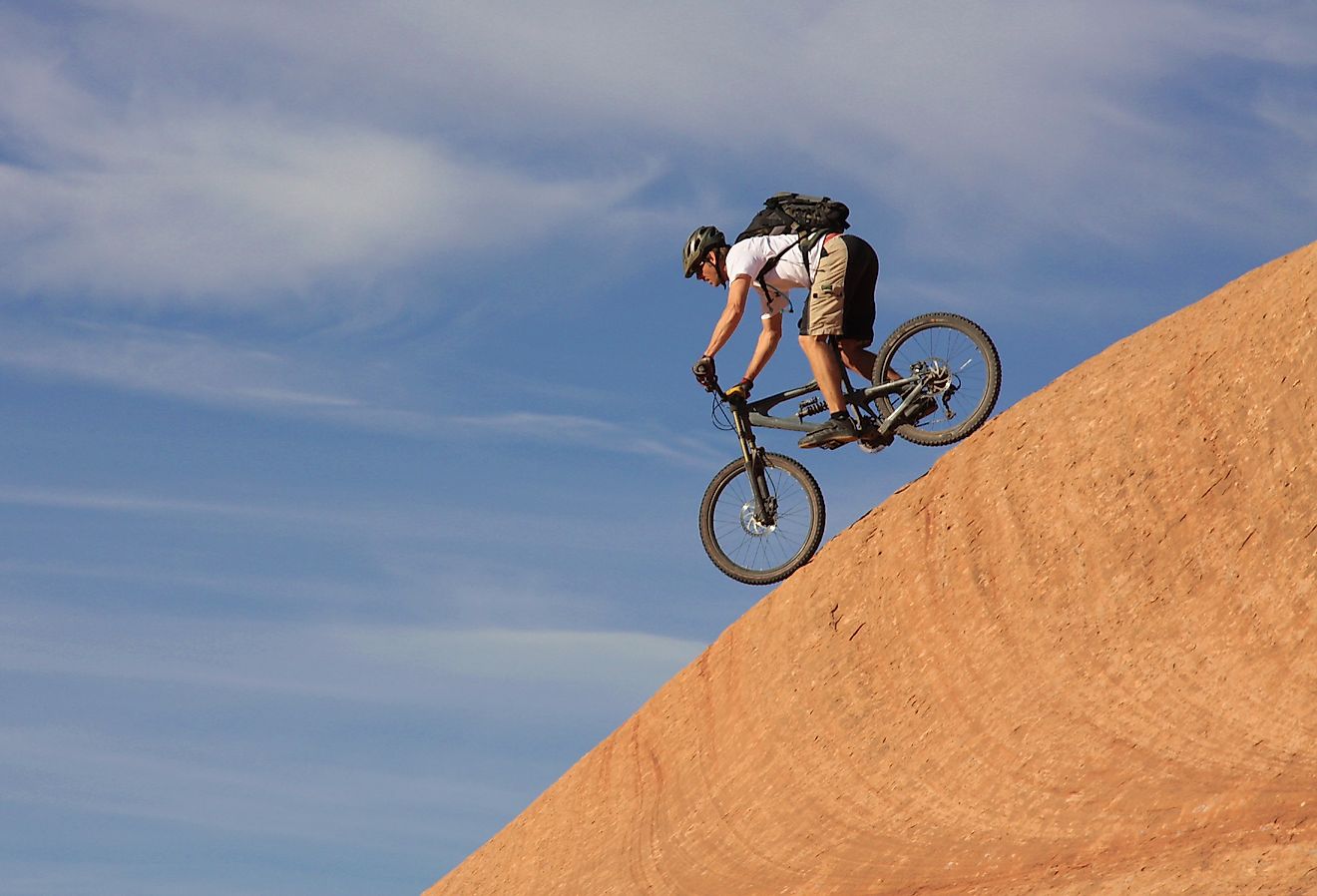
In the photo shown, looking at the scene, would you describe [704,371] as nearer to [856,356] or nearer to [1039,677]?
[856,356]

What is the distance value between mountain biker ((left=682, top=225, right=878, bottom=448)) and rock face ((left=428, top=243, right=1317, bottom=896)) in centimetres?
156

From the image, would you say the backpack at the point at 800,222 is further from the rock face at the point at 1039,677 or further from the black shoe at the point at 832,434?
the rock face at the point at 1039,677

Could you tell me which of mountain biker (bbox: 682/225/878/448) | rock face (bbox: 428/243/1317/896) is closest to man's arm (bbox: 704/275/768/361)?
mountain biker (bbox: 682/225/878/448)

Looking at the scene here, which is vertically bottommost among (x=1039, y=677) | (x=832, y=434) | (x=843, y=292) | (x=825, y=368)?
(x=1039, y=677)

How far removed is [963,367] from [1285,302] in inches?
125

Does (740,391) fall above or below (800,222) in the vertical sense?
below

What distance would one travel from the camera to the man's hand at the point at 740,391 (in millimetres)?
17828

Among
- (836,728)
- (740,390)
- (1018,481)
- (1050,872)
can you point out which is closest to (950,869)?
(1050,872)

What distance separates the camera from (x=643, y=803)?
17750 mm

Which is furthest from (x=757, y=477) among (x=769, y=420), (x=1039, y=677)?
(x=1039, y=677)

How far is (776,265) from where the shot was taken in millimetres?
17641

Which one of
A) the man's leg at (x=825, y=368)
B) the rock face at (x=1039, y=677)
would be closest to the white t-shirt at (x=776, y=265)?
the man's leg at (x=825, y=368)

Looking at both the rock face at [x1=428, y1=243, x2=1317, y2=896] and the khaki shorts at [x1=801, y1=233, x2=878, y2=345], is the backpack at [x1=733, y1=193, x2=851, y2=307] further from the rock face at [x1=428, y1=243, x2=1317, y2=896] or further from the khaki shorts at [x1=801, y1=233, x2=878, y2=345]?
the rock face at [x1=428, y1=243, x2=1317, y2=896]

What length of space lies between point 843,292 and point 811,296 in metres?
0.34
